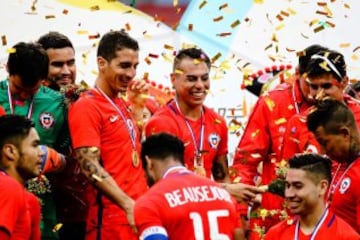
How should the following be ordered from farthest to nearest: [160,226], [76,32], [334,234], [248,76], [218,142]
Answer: [76,32]
[248,76]
[218,142]
[334,234]
[160,226]

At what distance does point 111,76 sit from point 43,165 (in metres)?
0.79

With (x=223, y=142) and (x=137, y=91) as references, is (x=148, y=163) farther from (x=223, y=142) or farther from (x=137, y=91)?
(x=223, y=142)

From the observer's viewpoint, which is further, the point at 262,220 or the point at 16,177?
the point at 262,220

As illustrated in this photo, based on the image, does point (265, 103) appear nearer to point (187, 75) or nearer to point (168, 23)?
point (187, 75)

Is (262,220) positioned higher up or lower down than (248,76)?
lower down

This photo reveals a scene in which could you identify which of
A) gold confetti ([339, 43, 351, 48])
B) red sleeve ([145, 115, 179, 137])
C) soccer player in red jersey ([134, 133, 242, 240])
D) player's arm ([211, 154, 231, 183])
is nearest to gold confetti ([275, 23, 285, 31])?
gold confetti ([339, 43, 351, 48])

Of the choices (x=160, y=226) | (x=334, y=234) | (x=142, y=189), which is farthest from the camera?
(x=142, y=189)

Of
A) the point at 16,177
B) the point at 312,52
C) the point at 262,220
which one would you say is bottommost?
the point at 262,220

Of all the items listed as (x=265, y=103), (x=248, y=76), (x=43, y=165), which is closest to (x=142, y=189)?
(x=43, y=165)

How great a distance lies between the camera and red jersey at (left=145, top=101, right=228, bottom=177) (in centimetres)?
916

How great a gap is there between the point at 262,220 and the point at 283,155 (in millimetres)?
525

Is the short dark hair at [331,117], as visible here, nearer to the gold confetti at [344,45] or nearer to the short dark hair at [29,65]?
the short dark hair at [29,65]

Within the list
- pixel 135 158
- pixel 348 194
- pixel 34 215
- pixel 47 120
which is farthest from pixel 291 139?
pixel 34 215

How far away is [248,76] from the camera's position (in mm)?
11422
